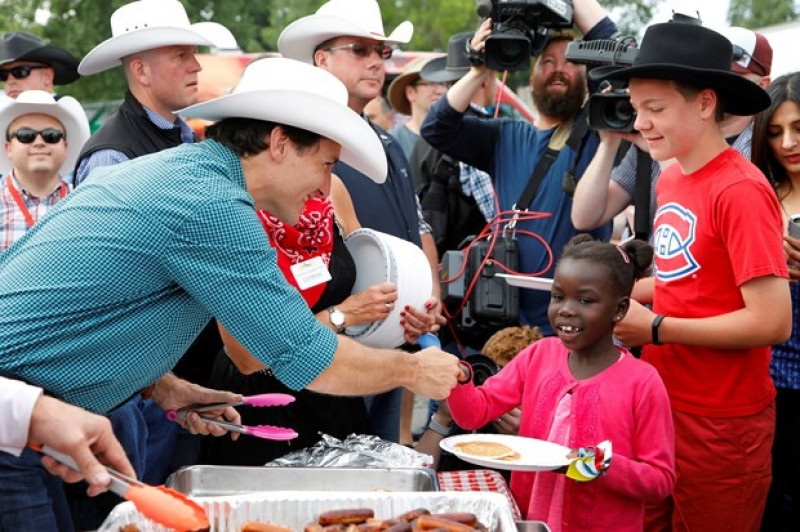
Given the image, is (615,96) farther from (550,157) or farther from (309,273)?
(309,273)

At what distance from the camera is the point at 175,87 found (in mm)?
3932

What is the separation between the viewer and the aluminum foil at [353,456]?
3.00 metres

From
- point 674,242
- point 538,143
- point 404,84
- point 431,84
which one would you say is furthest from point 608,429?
point 404,84

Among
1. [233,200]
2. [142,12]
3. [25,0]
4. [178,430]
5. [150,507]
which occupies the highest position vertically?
[25,0]

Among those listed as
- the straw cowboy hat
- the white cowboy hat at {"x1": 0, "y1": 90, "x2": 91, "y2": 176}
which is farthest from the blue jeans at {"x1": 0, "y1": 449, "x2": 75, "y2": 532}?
the straw cowboy hat

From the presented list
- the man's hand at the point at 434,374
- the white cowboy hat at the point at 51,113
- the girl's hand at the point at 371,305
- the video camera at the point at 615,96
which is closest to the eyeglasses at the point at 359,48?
the video camera at the point at 615,96

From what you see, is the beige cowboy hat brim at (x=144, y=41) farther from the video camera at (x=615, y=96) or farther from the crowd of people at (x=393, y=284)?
the video camera at (x=615, y=96)

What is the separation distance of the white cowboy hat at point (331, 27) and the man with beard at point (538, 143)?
0.42 metres

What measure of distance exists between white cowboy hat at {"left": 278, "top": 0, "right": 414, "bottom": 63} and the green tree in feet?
109

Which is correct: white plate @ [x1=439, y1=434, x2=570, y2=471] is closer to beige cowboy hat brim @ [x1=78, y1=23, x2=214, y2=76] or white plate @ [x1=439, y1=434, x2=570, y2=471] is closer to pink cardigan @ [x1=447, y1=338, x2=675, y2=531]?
pink cardigan @ [x1=447, y1=338, x2=675, y2=531]

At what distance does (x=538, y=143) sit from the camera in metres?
4.37

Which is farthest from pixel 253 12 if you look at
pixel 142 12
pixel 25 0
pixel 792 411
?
pixel 792 411

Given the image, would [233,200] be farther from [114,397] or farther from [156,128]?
[156,128]

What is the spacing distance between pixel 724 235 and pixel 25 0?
14.5 m
